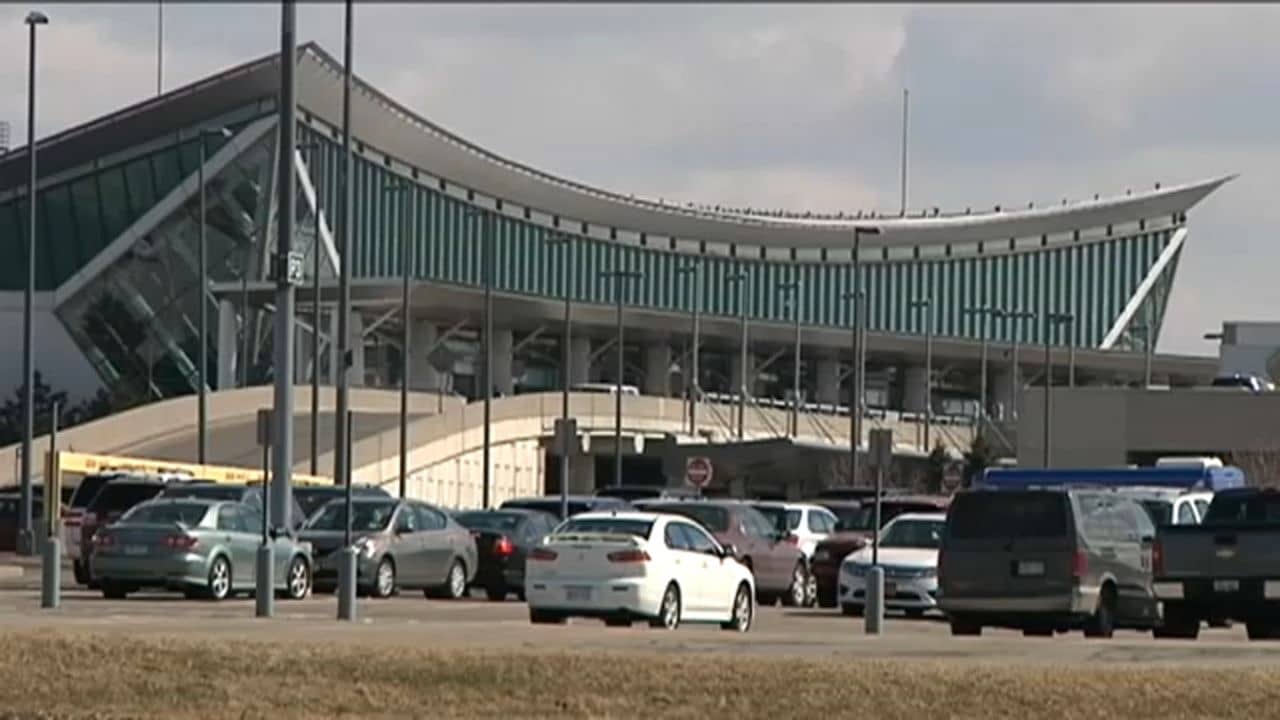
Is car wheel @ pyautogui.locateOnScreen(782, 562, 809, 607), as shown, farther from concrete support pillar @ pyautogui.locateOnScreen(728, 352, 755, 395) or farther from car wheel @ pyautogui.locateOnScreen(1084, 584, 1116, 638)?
concrete support pillar @ pyautogui.locateOnScreen(728, 352, 755, 395)

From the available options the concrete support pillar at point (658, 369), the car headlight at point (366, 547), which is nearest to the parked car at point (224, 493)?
the car headlight at point (366, 547)

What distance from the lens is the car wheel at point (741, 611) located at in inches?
1330

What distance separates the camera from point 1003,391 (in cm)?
13262

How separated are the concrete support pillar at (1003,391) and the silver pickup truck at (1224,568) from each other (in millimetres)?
93339

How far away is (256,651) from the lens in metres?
24.3

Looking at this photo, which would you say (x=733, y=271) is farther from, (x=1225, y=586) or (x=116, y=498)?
(x=1225, y=586)

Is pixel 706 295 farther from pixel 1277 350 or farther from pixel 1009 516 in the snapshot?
pixel 1009 516

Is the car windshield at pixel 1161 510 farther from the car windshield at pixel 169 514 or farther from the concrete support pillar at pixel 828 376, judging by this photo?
the concrete support pillar at pixel 828 376

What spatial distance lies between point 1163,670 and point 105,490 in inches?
996

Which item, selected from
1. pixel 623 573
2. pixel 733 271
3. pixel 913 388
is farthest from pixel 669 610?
pixel 733 271

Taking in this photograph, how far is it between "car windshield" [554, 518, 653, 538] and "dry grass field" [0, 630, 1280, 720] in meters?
7.98

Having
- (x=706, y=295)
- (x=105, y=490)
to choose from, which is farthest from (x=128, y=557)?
(x=706, y=295)

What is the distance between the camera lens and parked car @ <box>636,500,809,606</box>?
138ft

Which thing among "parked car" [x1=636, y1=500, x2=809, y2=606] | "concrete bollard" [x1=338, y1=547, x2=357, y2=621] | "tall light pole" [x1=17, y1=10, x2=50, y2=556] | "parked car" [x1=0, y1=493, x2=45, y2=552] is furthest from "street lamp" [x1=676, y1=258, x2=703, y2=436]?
"concrete bollard" [x1=338, y1=547, x2=357, y2=621]
